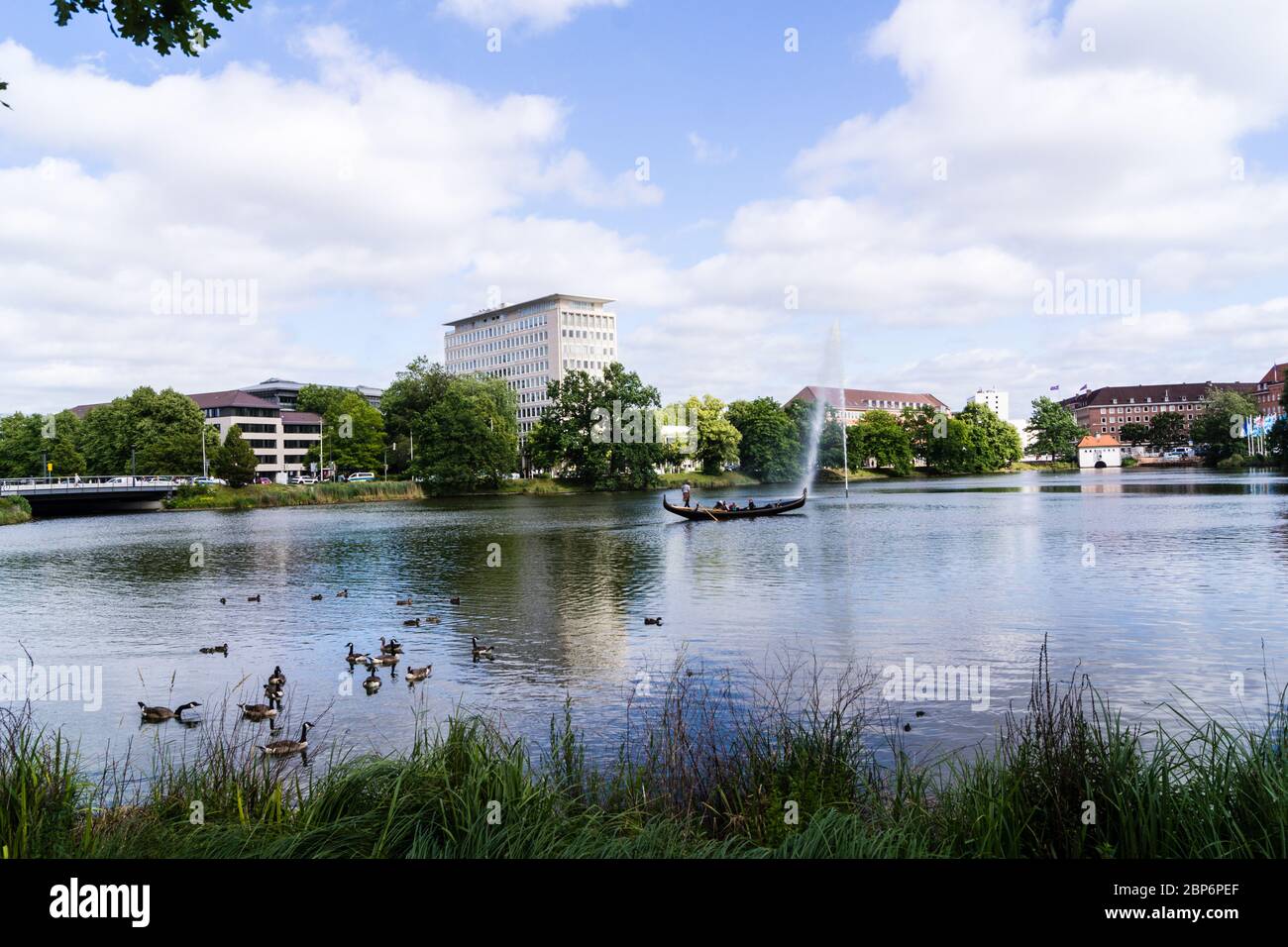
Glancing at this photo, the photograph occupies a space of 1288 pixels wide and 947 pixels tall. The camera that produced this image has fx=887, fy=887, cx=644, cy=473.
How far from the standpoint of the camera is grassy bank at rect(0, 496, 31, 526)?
69.1 meters

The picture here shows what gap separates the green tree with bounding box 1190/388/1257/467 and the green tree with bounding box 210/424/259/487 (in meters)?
140

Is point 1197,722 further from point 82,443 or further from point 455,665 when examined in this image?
point 82,443

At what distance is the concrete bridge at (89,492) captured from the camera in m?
80.6

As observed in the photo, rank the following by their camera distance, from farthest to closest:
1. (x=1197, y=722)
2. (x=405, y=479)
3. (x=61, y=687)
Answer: (x=405, y=479), (x=61, y=687), (x=1197, y=722)

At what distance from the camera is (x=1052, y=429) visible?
194m

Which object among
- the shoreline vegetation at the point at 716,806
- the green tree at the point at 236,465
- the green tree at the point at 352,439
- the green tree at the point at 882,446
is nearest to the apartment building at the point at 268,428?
the green tree at the point at 352,439

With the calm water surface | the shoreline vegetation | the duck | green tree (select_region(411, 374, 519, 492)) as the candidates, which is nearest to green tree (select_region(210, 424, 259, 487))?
green tree (select_region(411, 374, 519, 492))

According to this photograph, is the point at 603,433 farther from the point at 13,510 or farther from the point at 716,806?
the point at 716,806

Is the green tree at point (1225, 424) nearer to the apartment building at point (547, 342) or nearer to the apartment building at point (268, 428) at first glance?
the apartment building at point (547, 342)

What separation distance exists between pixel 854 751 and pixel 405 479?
108143mm
